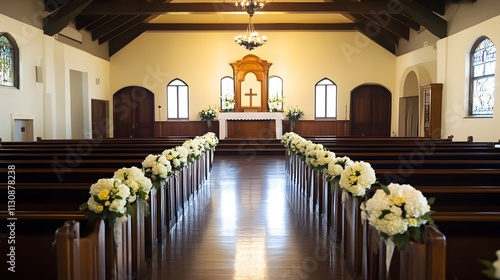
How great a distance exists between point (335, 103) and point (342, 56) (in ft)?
5.80

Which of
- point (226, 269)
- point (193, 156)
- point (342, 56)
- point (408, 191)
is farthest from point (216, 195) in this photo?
point (342, 56)

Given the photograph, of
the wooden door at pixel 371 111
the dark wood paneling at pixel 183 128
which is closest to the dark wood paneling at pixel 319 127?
the wooden door at pixel 371 111

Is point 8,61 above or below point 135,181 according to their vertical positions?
above

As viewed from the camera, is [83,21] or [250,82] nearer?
[83,21]

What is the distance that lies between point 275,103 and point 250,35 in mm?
3902

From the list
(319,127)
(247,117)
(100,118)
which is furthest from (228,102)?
(100,118)

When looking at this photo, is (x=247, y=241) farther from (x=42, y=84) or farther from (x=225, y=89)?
(x=225, y=89)

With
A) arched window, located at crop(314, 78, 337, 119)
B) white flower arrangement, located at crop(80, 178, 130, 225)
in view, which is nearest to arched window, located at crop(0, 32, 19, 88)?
white flower arrangement, located at crop(80, 178, 130, 225)

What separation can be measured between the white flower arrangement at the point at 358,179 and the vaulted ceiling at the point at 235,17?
30.9 ft

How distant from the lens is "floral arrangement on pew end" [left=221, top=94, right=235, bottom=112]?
1573 centimetres

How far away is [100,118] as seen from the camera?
15461 mm

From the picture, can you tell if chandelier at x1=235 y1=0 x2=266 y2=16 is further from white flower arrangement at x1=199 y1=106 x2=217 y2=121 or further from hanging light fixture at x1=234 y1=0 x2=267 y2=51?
white flower arrangement at x1=199 y1=106 x2=217 y2=121

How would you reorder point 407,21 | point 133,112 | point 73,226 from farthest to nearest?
1. point 133,112
2. point 407,21
3. point 73,226

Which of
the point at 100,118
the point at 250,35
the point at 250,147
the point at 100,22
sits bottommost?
the point at 250,147
